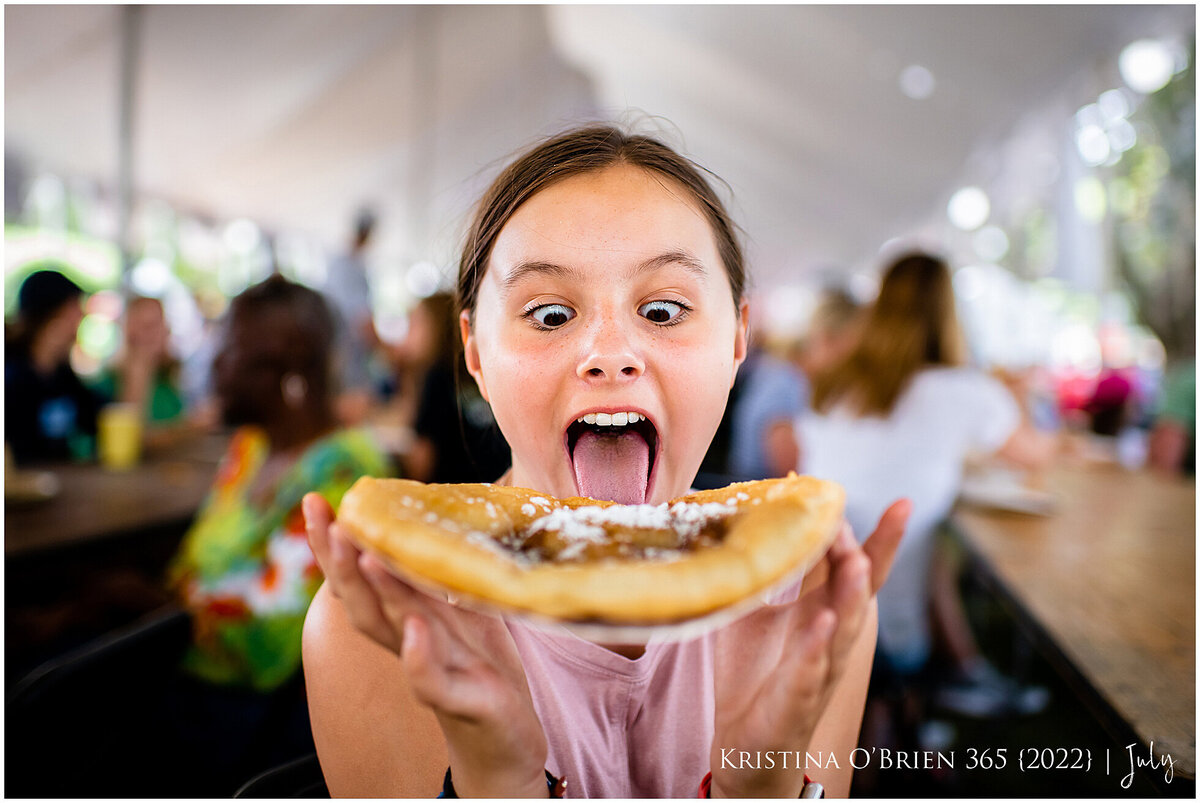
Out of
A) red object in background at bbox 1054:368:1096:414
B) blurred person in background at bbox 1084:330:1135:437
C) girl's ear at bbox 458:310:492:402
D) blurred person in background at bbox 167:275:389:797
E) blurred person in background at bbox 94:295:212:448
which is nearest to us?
girl's ear at bbox 458:310:492:402

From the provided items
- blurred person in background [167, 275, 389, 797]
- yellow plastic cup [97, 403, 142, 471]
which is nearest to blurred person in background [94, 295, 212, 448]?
yellow plastic cup [97, 403, 142, 471]

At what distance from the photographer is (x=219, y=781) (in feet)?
3.03

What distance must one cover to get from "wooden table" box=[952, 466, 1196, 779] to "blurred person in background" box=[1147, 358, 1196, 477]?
70cm

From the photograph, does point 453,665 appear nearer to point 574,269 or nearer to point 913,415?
point 574,269

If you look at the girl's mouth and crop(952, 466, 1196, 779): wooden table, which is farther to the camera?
crop(952, 466, 1196, 779): wooden table

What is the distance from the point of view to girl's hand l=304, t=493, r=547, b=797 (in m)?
0.51

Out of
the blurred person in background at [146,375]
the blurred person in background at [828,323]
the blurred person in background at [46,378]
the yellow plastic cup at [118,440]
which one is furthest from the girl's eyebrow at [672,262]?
the blurred person in background at [146,375]

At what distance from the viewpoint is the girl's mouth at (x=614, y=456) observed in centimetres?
64

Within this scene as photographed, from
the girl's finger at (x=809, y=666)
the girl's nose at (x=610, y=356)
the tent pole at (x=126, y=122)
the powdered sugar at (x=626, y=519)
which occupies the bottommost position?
the girl's finger at (x=809, y=666)

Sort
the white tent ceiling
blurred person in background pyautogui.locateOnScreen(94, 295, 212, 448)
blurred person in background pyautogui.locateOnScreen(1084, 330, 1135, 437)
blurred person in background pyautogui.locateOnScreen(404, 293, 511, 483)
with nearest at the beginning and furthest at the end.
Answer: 1. the white tent ceiling
2. blurred person in background pyautogui.locateOnScreen(404, 293, 511, 483)
3. blurred person in background pyautogui.locateOnScreen(94, 295, 212, 448)
4. blurred person in background pyautogui.locateOnScreen(1084, 330, 1135, 437)

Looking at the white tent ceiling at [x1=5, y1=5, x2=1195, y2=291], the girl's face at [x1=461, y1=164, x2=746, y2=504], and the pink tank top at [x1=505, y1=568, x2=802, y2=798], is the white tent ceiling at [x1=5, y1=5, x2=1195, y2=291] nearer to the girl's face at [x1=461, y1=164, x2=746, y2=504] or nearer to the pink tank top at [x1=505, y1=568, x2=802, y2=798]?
the girl's face at [x1=461, y1=164, x2=746, y2=504]

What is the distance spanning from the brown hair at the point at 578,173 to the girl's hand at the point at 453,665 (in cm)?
31

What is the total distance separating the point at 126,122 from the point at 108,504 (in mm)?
2423

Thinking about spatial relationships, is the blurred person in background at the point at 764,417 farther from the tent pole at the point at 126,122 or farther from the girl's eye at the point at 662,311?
the tent pole at the point at 126,122
